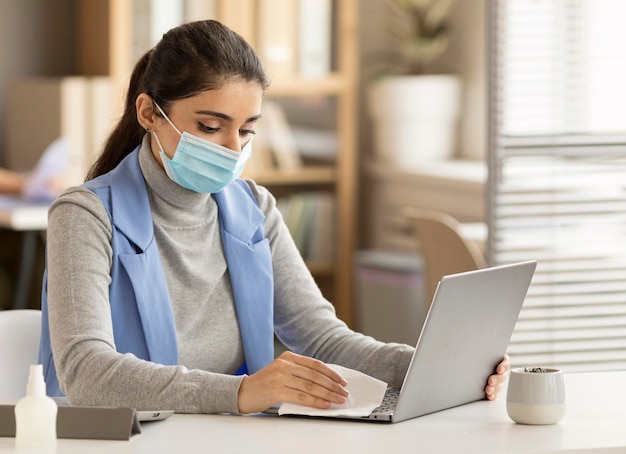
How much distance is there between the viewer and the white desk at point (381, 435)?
1.48 m

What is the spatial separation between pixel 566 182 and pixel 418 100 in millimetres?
2042

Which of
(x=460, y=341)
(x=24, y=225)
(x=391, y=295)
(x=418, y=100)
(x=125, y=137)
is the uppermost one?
(x=125, y=137)

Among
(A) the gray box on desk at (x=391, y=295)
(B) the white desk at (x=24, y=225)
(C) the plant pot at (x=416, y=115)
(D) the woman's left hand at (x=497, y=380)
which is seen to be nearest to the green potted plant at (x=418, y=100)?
(C) the plant pot at (x=416, y=115)

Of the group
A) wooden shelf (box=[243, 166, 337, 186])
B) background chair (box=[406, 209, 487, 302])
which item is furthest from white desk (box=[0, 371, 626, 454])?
wooden shelf (box=[243, 166, 337, 186])

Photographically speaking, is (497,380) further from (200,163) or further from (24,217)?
(24,217)

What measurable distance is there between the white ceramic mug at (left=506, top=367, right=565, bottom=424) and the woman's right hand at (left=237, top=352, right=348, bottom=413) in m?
0.23

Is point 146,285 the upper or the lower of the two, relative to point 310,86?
lower

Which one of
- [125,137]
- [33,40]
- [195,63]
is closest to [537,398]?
[195,63]

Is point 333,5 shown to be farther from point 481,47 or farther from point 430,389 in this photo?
point 430,389

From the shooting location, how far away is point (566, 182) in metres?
3.05

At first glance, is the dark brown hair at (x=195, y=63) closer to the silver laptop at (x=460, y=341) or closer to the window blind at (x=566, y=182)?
the silver laptop at (x=460, y=341)

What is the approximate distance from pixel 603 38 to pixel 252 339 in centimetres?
148

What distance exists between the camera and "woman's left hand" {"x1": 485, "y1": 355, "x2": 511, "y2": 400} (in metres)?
1.80

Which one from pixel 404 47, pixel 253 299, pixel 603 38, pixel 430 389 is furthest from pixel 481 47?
pixel 430 389
